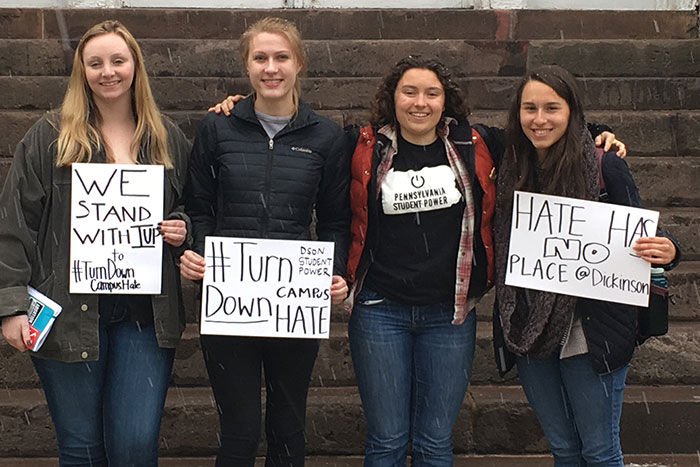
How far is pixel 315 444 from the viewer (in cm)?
464

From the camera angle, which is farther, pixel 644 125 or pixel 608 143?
pixel 644 125

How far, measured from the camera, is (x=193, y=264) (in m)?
3.31

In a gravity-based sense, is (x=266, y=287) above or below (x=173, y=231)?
below

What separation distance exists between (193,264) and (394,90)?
3.36ft

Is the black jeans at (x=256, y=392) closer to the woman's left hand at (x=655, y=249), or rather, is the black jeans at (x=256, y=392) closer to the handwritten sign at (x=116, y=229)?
the handwritten sign at (x=116, y=229)

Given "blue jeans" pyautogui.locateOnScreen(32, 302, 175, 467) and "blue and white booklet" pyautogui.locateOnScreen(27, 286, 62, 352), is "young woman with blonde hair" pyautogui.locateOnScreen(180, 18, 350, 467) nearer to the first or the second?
"blue jeans" pyautogui.locateOnScreen(32, 302, 175, 467)

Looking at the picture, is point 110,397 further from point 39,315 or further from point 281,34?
point 281,34

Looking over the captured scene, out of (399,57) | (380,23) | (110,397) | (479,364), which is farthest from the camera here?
(380,23)

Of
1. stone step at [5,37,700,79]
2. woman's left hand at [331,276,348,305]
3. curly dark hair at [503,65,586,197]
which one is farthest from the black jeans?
stone step at [5,37,700,79]

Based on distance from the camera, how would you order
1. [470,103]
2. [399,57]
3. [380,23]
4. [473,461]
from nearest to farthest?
[473,461] → [470,103] → [399,57] → [380,23]

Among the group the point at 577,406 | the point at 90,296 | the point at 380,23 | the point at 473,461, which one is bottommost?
the point at 473,461

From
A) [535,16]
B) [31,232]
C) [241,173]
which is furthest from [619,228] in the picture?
[535,16]

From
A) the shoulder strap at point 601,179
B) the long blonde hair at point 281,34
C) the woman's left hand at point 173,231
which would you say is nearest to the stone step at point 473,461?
the woman's left hand at point 173,231

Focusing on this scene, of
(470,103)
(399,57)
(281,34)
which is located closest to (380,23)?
(399,57)
